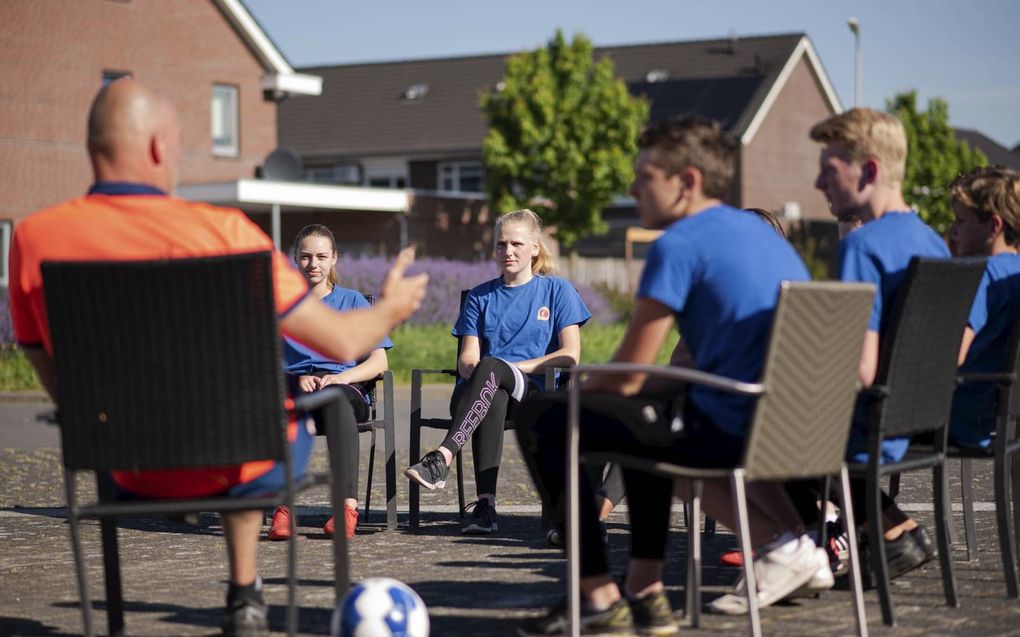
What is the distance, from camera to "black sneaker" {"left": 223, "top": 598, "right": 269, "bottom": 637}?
4.80 m

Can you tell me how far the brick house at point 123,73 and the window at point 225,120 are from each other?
1.0 inches

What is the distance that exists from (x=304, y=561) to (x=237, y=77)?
3416cm

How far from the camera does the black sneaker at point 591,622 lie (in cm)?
491

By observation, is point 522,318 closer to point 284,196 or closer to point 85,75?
point 284,196

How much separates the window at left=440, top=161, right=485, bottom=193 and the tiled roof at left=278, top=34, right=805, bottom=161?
99 cm

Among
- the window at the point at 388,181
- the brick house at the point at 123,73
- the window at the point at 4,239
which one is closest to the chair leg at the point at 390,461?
the window at the point at 4,239

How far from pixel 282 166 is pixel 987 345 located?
3323cm

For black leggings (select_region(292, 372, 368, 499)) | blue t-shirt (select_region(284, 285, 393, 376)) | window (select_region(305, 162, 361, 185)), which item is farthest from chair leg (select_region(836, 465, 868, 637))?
window (select_region(305, 162, 361, 185))

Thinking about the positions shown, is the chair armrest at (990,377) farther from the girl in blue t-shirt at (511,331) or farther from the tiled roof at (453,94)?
the tiled roof at (453,94)

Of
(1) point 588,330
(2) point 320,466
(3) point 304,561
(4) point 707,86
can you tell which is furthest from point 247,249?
(4) point 707,86

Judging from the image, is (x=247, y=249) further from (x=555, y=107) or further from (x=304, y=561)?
(x=555, y=107)

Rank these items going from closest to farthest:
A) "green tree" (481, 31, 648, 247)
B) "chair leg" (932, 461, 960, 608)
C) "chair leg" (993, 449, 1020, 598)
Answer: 1. "chair leg" (932, 461, 960, 608)
2. "chair leg" (993, 449, 1020, 598)
3. "green tree" (481, 31, 648, 247)

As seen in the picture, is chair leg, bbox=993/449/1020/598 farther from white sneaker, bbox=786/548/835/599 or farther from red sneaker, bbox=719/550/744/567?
red sneaker, bbox=719/550/744/567

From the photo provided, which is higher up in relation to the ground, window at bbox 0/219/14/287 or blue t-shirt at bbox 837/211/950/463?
blue t-shirt at bbox 837/211/950/463
